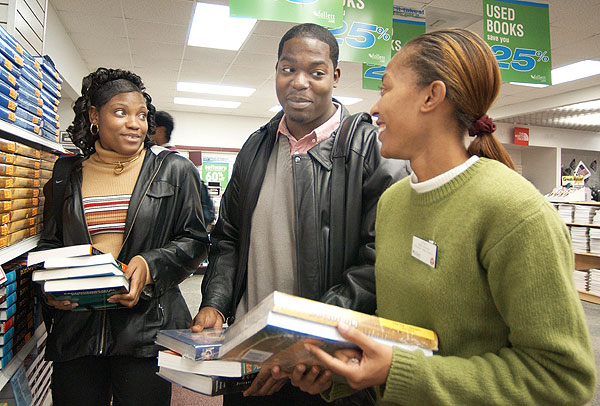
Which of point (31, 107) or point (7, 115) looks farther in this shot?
point (31, 107)

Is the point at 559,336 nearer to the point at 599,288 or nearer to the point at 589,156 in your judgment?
the point at 599,288

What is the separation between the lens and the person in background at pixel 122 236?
4.89ft

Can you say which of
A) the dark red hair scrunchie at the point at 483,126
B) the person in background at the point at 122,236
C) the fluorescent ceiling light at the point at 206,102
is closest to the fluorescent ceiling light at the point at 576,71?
the fluorescent ceiling light at the point at 206,102

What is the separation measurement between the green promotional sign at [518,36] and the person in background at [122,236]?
3.81 meters

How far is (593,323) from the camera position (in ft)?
17.3

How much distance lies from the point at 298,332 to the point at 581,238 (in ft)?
24.2

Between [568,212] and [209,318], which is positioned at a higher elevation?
[209,318]

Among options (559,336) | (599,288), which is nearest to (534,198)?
(559,336)

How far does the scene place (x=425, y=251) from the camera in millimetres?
906

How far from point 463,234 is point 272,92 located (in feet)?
27.8

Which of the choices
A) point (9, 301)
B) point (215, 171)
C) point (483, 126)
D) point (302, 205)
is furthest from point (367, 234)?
point (215, 171)

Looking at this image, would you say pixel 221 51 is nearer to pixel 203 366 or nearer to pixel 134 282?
pixel 134 282

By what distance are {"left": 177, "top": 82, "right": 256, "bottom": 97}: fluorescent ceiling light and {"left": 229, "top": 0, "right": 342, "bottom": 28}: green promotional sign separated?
5.46 m

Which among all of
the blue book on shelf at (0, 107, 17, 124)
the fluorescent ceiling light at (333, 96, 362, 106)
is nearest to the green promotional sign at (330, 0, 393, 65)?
the blue book on shelf at (0, 107, 17, 124)
